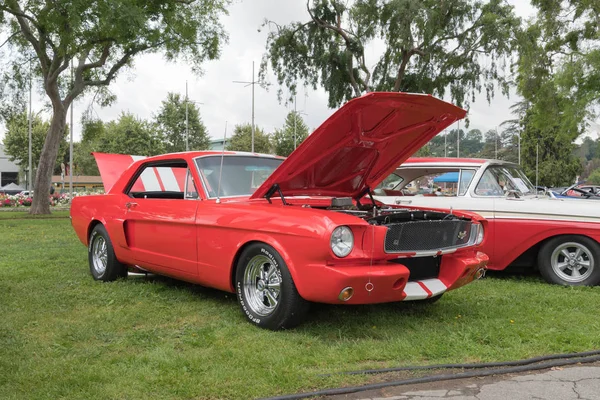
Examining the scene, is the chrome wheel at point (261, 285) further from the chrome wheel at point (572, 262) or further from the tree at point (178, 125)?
the tree at point (178, 125)

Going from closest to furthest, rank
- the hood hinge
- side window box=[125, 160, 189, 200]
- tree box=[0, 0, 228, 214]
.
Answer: the hood hinge < side window box=[125, 160, 189, 200] < tree box=[0, 0, 228, 214]

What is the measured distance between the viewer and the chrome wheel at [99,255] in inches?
247

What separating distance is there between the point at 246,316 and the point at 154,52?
17.4 meters

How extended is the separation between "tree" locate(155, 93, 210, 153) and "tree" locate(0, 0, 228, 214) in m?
23.5

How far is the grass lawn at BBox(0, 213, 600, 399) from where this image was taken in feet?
10.2

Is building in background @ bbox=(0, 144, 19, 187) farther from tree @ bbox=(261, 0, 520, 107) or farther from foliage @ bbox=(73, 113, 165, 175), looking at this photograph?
tree @ bbox=(261, 0, 520, 107)

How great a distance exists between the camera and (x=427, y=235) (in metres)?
4.21

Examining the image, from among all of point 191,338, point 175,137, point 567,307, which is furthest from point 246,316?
point 175,137

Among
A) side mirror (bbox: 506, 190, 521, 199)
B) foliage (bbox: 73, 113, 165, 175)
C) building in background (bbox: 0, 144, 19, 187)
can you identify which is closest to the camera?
side mirror (bbox: 506, 190, 521, 199)

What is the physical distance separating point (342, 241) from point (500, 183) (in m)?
3.84

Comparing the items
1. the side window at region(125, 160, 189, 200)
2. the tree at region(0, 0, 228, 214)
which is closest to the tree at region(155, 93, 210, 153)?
the tree at region(0, 0, 228, 214)

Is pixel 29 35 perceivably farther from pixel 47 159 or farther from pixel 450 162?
pixel 450 162

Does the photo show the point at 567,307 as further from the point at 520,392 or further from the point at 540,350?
the point at 520,392

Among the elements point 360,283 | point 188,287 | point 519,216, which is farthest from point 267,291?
point 519,216
